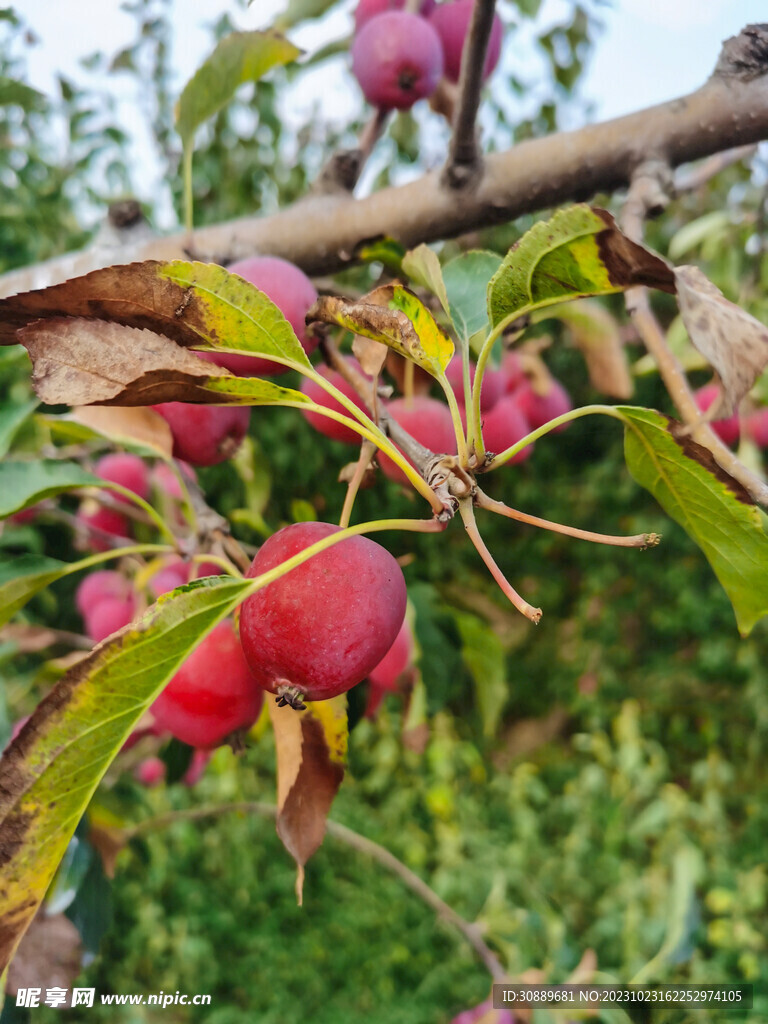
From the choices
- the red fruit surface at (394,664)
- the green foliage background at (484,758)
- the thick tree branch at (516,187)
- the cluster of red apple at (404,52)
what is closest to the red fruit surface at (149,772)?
the green foliage background at (484,758)

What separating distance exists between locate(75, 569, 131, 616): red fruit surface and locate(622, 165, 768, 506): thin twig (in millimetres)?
727

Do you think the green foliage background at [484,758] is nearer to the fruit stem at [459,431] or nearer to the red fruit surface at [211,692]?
the red fruit surface at [211,692]

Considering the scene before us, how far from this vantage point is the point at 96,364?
0.33 m

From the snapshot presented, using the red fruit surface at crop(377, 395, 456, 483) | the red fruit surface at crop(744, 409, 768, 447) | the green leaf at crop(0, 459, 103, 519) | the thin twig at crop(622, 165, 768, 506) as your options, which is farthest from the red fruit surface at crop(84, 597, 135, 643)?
the red fruit surface at crop(744, 409, 768, 447)

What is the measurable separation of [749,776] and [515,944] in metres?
1.22

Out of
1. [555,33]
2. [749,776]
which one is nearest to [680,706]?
[749,776]

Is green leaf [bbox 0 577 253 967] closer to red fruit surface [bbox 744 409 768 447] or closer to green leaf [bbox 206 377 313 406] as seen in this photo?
green leaf [bbox 206 377 313 406]

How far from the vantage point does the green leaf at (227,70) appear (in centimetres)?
58

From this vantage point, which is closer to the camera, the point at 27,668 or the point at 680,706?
the point at 27,668

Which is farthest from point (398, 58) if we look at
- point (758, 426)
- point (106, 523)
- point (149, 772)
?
point (149, 772)

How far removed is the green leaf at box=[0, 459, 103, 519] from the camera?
49 cm

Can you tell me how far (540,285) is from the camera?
13.0 inches

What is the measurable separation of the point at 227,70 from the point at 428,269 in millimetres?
326

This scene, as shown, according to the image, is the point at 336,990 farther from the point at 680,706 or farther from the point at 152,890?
the point at 680,706
